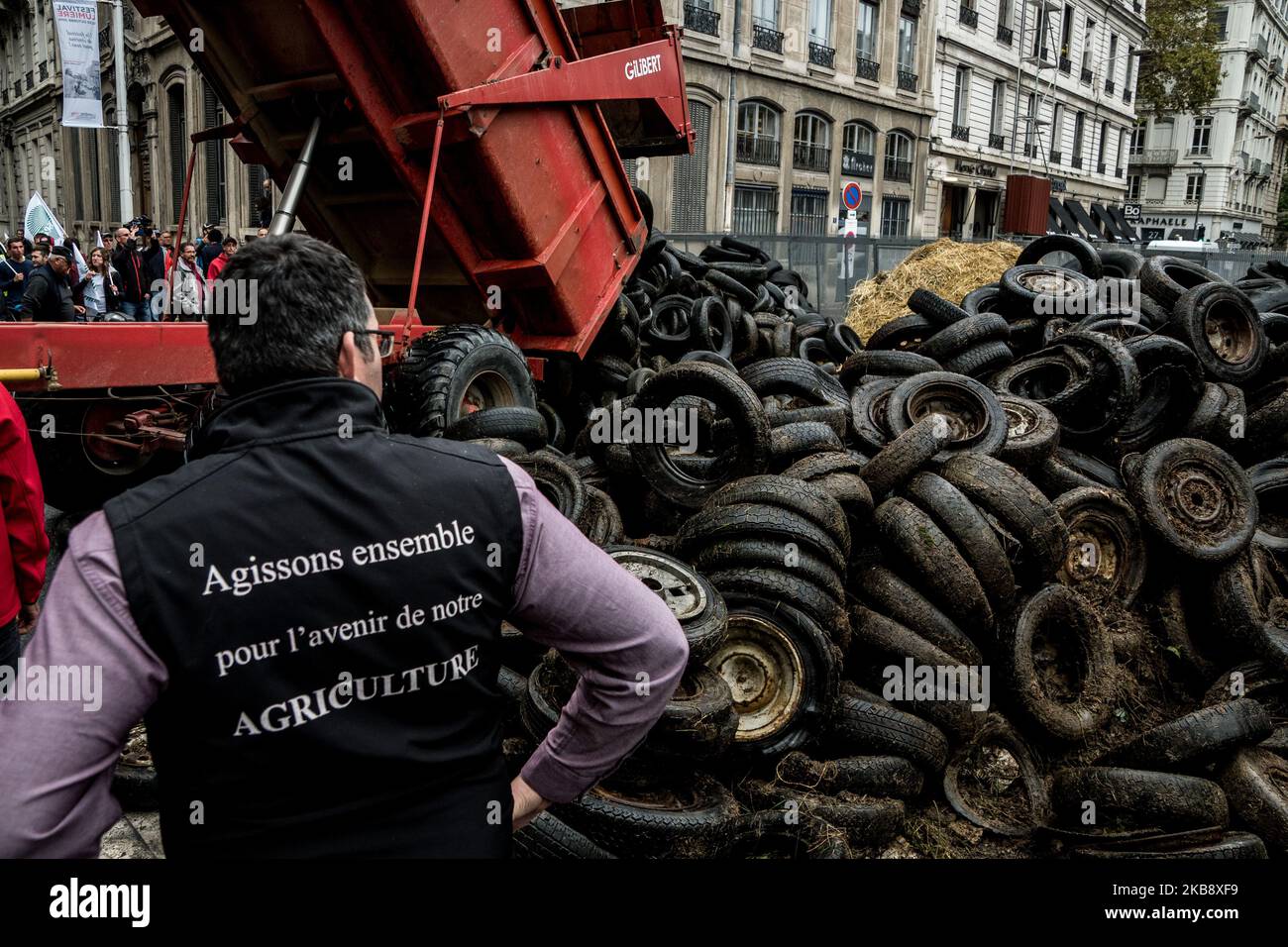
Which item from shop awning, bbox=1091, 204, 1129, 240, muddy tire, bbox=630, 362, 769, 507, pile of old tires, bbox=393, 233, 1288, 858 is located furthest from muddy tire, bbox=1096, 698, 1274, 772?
shop awning, bbox=1091, 204, 1129, 240

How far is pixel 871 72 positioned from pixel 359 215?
30.8m

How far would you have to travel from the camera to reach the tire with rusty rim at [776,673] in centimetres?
395

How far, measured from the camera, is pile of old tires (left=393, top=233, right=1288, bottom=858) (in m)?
3.74

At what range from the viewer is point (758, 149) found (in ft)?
96.2

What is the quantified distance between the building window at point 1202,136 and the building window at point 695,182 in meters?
59.0

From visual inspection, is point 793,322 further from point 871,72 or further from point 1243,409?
point 871,72

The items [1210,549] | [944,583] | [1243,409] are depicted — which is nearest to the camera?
[944,583]

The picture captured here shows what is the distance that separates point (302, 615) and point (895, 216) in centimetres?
3811

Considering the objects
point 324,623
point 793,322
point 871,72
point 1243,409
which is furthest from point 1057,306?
point 871,72

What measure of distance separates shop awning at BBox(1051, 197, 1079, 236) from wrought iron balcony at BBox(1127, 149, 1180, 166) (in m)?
44.6

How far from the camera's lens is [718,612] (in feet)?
12.6

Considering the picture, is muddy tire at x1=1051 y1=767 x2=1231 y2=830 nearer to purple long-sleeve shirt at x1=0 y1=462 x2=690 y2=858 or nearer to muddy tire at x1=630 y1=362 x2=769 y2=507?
muddy tire at x1=630 y1=362 x2=769 y2=507

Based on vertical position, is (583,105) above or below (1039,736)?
above

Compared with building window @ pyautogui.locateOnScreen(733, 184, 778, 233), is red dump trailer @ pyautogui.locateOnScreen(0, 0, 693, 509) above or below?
below
